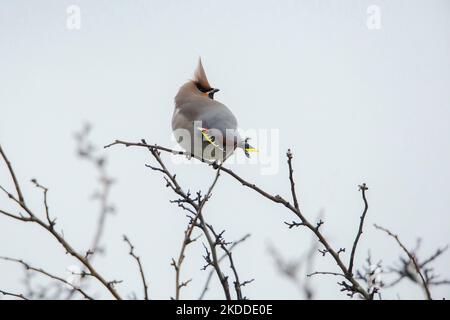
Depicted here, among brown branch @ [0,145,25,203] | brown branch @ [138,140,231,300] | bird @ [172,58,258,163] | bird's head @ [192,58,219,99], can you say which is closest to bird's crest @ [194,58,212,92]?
bird's head @ [192,58,219,99]

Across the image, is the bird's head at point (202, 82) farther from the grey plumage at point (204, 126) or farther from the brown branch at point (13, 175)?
the brown branch at point (13, 175)

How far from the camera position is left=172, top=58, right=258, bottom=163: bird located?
381 cm

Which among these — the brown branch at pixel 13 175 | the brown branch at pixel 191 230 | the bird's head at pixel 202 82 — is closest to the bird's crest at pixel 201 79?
the bird's head at pixel 202 82

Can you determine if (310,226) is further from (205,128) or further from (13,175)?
(205,128)

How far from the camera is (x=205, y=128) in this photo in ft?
13.2

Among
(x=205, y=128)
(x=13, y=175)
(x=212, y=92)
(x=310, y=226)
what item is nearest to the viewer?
(x=13, y=175)

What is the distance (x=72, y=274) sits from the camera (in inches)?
79.0

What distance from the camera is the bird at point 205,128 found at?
381cm

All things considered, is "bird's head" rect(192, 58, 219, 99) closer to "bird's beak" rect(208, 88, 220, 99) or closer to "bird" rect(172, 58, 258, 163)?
"bird's beak" rect(208, 88, 220, 99)

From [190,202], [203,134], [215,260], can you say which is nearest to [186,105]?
[203,134]

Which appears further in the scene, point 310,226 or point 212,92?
point 212,92

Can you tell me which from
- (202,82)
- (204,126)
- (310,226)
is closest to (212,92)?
(202,82)
